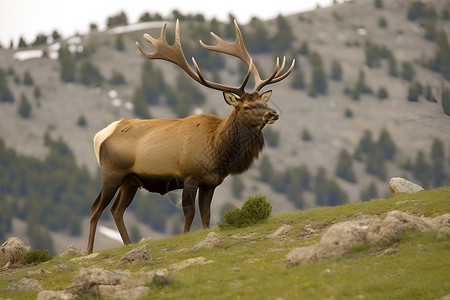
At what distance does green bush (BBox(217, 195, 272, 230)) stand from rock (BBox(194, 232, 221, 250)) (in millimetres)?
1798

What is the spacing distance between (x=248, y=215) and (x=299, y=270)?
5.67 meters

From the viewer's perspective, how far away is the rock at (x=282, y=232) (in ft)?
46.3

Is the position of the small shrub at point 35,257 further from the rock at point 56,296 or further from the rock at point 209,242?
the rock at point 56,296

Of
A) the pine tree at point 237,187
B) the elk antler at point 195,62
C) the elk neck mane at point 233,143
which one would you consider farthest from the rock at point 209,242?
the pine tree at point 237,187

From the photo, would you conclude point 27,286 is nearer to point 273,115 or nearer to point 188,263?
point 188,263

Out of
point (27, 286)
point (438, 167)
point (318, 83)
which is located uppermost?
point (27, 286)

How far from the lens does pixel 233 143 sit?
16.1 m

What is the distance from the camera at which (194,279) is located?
11.0 m

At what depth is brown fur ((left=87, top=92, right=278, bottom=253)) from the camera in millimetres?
15906

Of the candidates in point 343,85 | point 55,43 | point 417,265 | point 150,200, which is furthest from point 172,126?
point 55,43

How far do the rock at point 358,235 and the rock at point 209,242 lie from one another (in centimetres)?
295

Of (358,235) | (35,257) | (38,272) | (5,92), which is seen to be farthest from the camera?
(5,92)

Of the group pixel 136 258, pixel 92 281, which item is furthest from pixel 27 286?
pixel 92 281

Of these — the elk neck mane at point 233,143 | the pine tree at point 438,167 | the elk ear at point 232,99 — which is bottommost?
the pine tree at point 438,167
